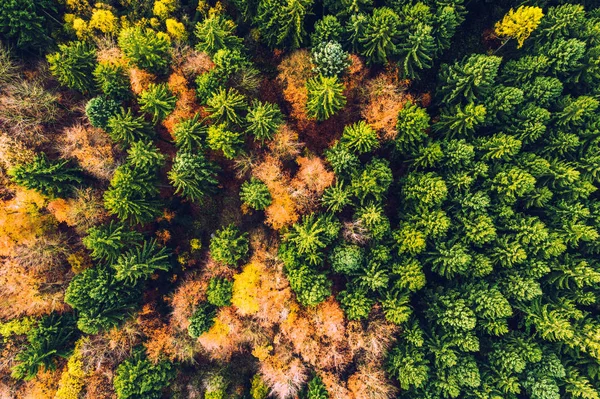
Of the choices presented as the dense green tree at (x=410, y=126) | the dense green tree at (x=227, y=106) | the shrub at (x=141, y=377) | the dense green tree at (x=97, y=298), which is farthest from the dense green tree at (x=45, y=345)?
the dense green tree at (x=410, y=126)

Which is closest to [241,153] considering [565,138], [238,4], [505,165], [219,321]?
[238,4]

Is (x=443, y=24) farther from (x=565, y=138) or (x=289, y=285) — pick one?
(x=289, y=285)

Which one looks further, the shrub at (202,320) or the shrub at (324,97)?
the shrub at (202,320)

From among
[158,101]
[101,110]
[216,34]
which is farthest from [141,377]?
[216,34]

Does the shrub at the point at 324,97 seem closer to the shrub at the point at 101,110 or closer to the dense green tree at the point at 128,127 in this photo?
the dense green tree at the point at 128,127

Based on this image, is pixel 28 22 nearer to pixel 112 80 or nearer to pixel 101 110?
pixel 112 80

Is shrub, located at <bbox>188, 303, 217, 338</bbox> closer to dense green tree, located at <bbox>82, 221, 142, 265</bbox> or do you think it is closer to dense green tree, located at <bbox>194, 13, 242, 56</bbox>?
dense green tree, located at <bbox>82, 221, 142, 265</bbox>

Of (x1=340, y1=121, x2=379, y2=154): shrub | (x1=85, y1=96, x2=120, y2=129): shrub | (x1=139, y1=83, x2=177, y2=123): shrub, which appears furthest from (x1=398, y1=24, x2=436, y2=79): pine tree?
(x1=85, y1=96, x2=120, y2=129): shrub
